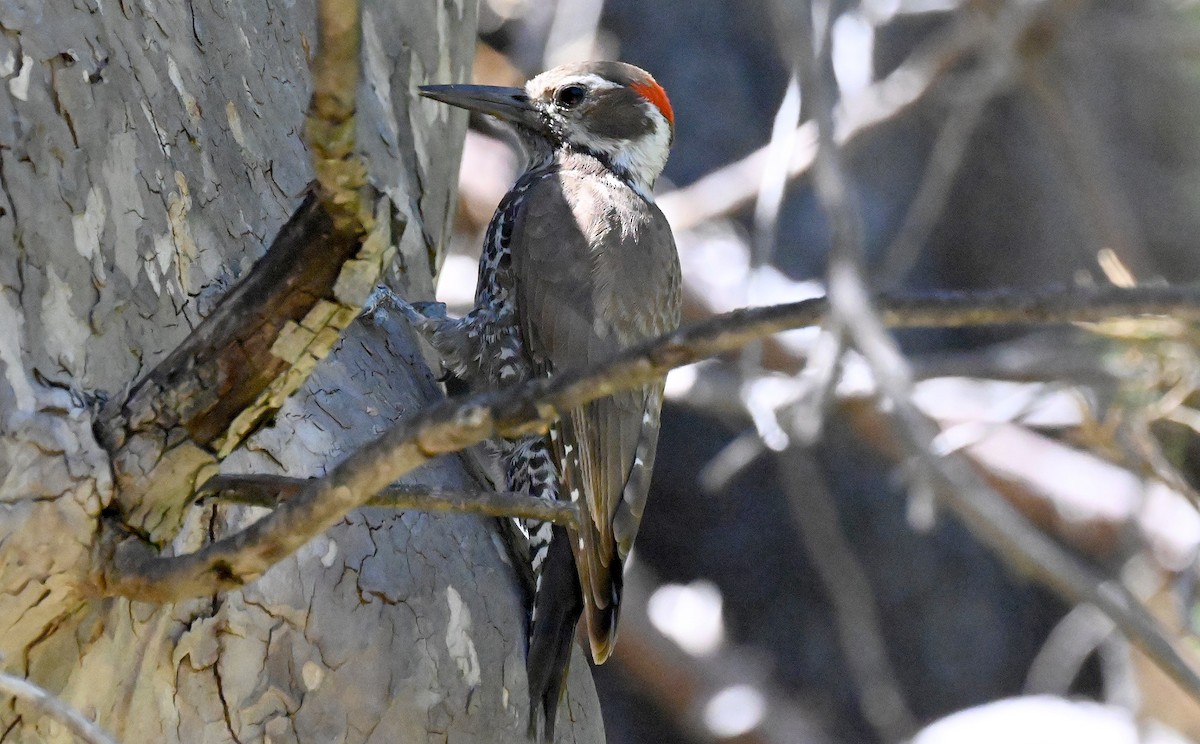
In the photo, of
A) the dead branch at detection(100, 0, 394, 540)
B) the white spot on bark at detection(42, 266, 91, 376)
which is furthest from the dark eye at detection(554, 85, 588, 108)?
the dead branch at detection(100, 0, 394, 540)

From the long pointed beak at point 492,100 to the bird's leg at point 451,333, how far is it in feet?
1.39

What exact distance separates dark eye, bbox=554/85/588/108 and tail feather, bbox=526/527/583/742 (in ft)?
5.02

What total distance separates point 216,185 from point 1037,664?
12.3ft

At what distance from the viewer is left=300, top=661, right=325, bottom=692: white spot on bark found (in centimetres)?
173

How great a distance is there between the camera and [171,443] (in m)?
1.30

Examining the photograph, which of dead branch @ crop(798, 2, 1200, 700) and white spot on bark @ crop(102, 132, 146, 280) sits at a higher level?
dead branch @ crop(798, 2, 1200, 700)

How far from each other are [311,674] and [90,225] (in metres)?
0.62

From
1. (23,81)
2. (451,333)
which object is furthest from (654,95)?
(23,81)

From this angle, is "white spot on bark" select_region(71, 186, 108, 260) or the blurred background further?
the blurred background

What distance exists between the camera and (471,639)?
1.94 meters

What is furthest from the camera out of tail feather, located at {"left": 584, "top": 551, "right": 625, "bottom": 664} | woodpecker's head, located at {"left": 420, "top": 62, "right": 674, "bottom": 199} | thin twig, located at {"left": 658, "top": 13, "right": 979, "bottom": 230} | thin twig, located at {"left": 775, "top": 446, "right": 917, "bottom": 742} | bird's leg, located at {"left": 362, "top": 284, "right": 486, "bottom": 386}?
thin twig, located at {"left": 658, "top": 13, "right": 979, "bottom": 230}

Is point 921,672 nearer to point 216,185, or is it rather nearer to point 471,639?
point 471,639

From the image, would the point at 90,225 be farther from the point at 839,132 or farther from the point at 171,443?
the point at 839,132

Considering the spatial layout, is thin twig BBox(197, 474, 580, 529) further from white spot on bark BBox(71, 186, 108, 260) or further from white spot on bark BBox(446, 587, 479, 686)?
white spot on bark BBox(446, 587, 479, 686)
